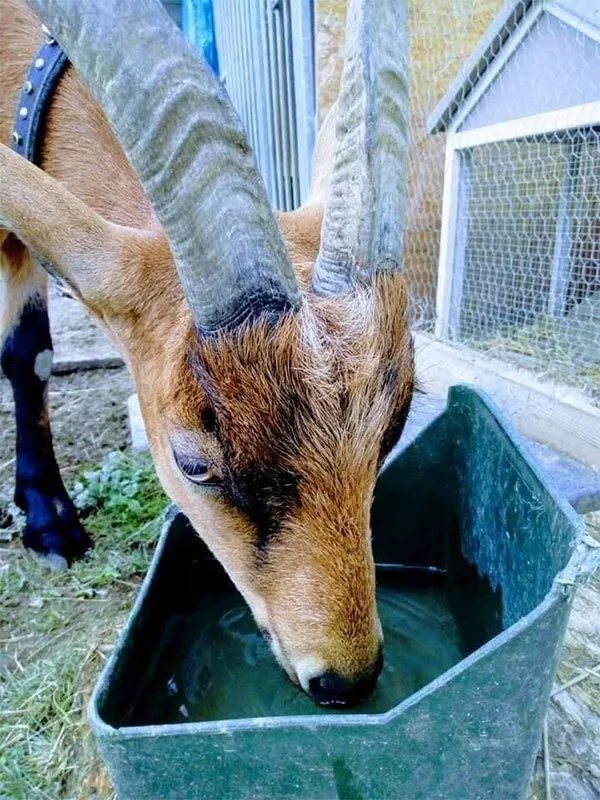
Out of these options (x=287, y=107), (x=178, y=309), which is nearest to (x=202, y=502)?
(x=178, y=309)

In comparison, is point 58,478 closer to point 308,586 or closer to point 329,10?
point 308,586

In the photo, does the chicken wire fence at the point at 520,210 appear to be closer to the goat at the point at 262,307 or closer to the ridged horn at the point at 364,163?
the ridged horn at the point at 364,163

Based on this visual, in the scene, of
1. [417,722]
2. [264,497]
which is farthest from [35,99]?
[417,722]

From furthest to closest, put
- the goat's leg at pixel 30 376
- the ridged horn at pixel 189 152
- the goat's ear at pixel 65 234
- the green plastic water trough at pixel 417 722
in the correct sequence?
1. the goat's leg at pixel 30 376
2. the goat's ear at pixel 65 234
3. the ridged horn at pixel 189 152
4. the green plastic water trough at pixel 417 722

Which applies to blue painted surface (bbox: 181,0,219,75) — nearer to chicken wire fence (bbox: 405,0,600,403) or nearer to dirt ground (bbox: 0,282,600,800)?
chicken wire fence (bbox: 405,0,600,403)

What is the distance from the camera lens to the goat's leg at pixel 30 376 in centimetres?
294

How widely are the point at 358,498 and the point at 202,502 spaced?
15.4 inches

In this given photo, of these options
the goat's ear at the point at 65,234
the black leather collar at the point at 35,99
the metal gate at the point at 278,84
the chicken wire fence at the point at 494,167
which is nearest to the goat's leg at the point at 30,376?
the black leather collar at the point at 35,99

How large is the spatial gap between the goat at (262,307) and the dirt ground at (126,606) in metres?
0.70

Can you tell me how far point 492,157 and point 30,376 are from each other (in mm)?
3172

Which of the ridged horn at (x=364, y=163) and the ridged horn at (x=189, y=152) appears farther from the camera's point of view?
the ridged horn at (x=364, y=163)

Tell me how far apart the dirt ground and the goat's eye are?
89 centimetres

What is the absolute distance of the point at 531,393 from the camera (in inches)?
144

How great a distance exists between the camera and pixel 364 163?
5.08ft
